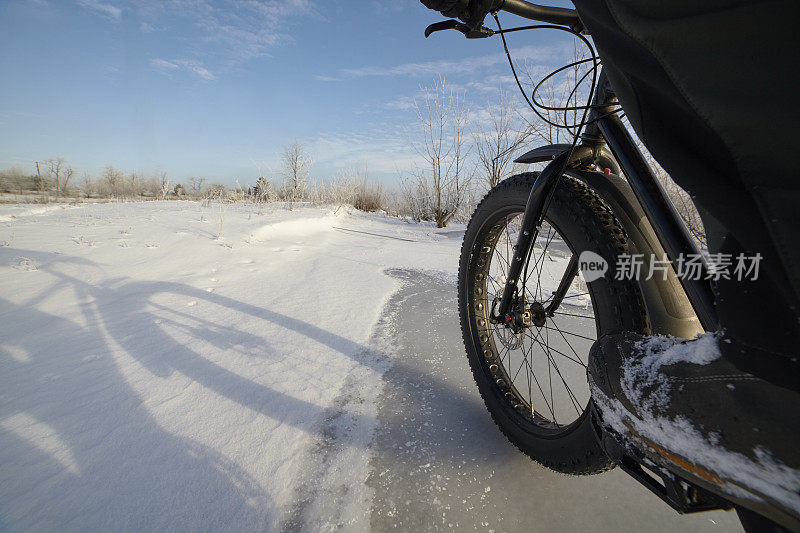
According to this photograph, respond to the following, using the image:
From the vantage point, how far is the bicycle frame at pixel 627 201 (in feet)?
1.89

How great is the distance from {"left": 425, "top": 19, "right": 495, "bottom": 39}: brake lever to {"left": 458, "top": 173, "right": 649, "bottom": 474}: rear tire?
42cm

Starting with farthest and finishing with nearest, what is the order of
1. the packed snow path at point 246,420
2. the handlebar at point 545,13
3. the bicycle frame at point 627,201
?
the handlebar at point 545,13 → the packed snow path at point 246,420 → the bicycle frame at point 627,201

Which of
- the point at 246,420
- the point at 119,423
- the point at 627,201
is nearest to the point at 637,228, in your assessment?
the point at 627,201

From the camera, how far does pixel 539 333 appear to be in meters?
1.03

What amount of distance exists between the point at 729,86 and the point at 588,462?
0.70 m

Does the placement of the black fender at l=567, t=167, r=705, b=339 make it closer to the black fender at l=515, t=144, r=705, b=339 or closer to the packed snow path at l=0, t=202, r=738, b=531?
the black fender at l=515, t=144, r=705, b=339

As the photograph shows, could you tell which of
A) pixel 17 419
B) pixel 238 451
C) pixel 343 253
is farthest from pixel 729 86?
pixel 343 253

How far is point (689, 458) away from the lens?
39 cm

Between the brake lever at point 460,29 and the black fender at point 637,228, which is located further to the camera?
the brake lever at point 460,29

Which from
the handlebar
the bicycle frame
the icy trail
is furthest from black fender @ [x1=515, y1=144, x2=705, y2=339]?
the icy trail

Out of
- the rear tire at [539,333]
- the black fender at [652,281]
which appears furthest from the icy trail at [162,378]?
the black fender at [652,281]

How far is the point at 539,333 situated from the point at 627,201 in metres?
0.48

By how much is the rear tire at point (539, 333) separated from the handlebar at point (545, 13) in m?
0.43

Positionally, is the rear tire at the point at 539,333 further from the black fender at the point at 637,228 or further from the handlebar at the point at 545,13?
the handlebar at the point at 545,13
